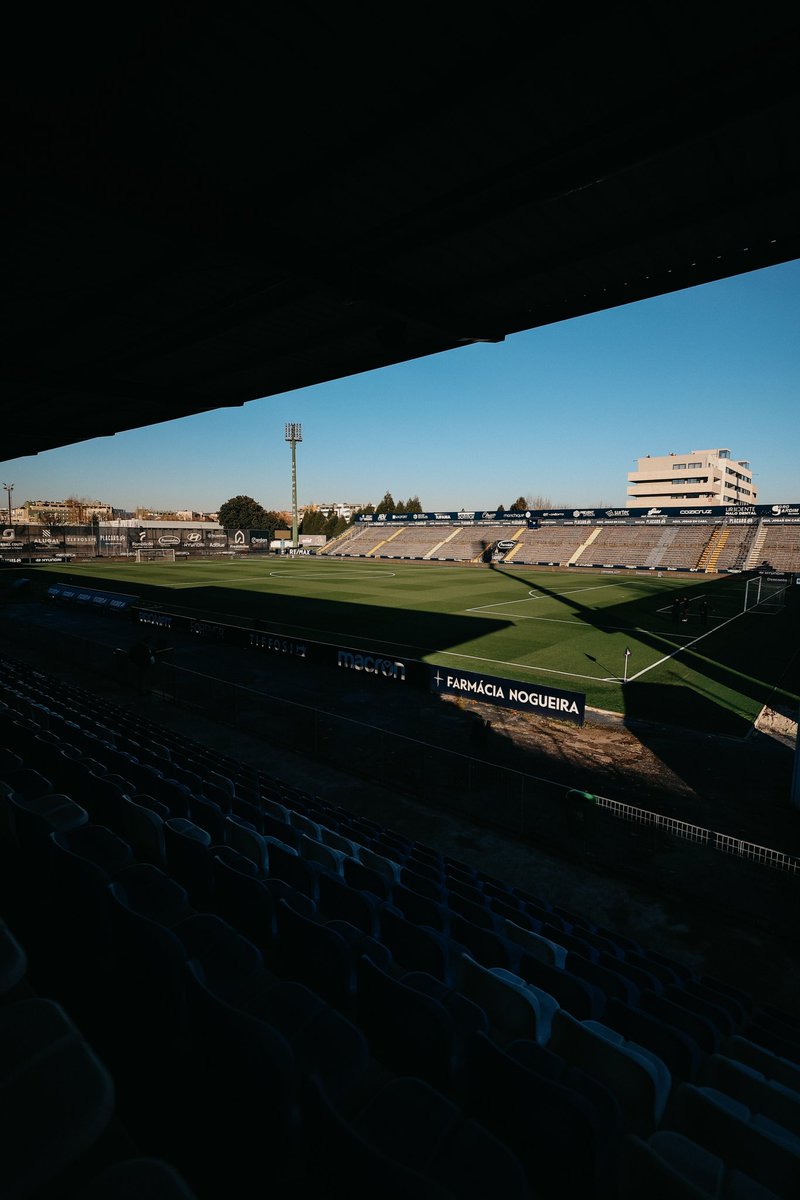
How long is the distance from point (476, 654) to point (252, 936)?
1972 cm

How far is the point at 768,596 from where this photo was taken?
139 ft

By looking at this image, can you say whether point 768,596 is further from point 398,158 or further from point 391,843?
point 398,158

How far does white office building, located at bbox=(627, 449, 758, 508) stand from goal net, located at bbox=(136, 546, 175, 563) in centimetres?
9696

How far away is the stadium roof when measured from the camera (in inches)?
205

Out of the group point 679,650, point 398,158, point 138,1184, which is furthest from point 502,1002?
point 679,650

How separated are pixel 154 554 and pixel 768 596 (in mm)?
72474

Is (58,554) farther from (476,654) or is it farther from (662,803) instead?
(662,803)

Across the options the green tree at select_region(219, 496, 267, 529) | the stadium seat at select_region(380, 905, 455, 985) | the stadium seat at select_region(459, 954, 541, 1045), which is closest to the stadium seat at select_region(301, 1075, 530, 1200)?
the stadium seat at select_region(459, 954, 541, 1045)

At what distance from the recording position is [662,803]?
1153 cm

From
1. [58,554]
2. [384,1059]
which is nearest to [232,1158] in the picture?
[384,1059]

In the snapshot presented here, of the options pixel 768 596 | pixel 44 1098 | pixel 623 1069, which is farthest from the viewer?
pixel 768 596

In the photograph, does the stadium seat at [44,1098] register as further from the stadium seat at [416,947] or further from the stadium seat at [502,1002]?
the stadium seat at [416,947]

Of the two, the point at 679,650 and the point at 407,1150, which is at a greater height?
the point at 407,1150

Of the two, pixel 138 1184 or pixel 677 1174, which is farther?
pixel 677 1174
